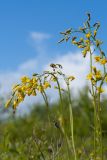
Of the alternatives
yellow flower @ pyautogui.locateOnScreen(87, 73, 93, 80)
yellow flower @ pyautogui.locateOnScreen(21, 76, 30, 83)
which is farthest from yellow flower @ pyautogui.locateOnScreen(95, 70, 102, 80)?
yellow flower @ pyautogui.locateOnScreen(21, 76, 30, 83)

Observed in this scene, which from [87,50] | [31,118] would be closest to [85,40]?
[87,50]

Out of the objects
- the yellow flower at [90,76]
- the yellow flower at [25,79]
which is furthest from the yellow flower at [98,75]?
the yellow flower at [25,79]

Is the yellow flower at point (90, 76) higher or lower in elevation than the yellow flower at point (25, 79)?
lower

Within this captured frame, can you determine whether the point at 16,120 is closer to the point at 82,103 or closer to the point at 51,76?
the point at 82,103

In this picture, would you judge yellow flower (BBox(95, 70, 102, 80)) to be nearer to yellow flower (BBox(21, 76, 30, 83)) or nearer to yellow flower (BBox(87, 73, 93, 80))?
yellow flower (BBox(87, 73, 93, 80))

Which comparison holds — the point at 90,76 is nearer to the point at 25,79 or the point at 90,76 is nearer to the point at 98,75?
the point at 98,75

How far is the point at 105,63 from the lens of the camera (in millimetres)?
3350

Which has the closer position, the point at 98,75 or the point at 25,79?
the point at 98,75

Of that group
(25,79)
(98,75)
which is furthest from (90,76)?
(25,79)

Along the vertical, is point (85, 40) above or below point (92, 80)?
above

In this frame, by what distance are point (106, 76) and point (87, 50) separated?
23 centimetres

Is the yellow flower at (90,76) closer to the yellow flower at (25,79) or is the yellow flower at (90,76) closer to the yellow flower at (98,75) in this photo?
the yellow flower at (98,75)

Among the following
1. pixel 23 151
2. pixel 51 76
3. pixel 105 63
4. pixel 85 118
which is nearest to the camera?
pixel 105 63

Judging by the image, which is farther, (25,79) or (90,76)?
(25,79)
